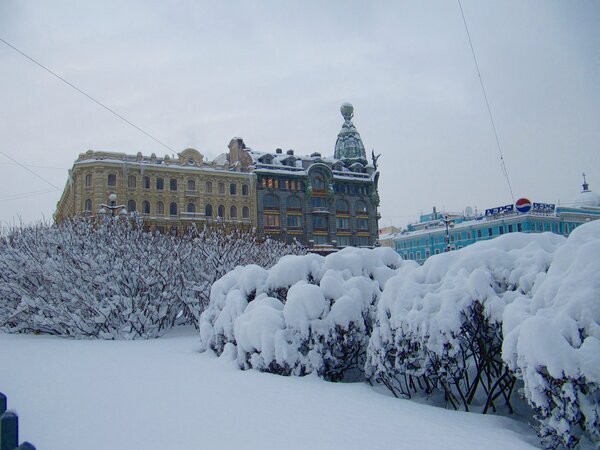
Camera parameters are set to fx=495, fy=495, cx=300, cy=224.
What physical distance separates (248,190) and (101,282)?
3631cm

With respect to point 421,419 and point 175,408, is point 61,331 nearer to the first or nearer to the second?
point 175,408

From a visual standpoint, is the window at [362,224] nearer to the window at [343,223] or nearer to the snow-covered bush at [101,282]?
the window at [343,223]

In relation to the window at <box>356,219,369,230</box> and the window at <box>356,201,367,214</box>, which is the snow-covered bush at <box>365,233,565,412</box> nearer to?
the window at <box>356,219,369,230</box>

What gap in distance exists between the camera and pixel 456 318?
23.8 feet

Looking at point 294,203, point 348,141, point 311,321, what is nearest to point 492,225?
point 348,141

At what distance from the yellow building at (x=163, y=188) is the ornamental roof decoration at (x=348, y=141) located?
52.1ft

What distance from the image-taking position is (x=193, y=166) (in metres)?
50.3

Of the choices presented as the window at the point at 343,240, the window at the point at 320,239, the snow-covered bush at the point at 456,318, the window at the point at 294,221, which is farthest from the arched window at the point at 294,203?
Answer: the snow-covered bush at the point at 456,318

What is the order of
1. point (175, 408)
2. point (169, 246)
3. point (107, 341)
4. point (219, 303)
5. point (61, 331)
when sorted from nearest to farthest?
point (175, 408) → point (219, 303) → point (107, 341) → point (61, 331) → point (169, 246)

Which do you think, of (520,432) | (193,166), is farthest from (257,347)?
(193,166)

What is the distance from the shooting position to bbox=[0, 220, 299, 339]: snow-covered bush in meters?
16.9

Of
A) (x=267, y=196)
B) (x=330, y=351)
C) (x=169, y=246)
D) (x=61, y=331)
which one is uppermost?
(x=267, y=196)

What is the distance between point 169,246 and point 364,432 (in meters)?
16.4

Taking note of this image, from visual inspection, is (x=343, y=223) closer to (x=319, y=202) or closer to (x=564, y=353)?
(x=319, y=202)
